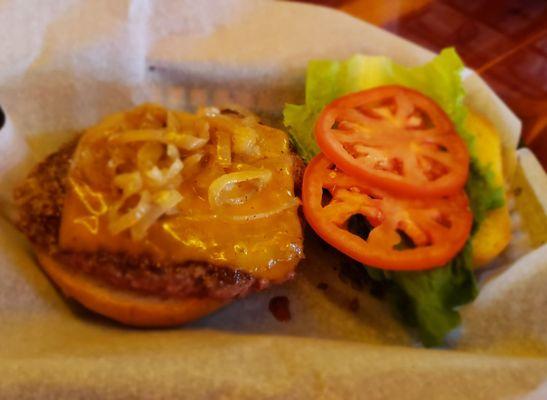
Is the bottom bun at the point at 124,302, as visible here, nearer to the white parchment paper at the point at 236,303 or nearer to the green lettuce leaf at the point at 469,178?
the white parchment paper at the point at 236,303

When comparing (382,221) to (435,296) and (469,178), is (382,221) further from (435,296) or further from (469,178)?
(469,178)

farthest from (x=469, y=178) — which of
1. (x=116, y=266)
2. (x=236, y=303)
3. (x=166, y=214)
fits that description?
(x=116, y=266)

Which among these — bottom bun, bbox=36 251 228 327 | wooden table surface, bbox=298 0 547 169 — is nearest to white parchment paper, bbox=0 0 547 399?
bottom bun, bbox=36 251 228 327

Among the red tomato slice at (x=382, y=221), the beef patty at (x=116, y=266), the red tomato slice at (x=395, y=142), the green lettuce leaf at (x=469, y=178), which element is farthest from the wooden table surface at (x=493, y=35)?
the beef patty at (x=116, y=266)

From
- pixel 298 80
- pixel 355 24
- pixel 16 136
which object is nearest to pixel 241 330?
pixel 298 80

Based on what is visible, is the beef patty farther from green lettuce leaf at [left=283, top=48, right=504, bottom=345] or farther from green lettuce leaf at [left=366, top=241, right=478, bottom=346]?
green lettuce leaf at [left=366, top=241, right=478, bottom=346]

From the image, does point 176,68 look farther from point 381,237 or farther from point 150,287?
point 381,237
